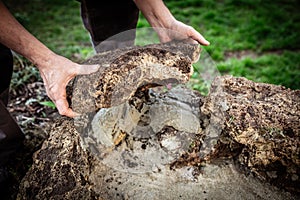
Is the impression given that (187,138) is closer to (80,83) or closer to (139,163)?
(139,163)

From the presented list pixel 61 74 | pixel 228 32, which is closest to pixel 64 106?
pixel 61 74

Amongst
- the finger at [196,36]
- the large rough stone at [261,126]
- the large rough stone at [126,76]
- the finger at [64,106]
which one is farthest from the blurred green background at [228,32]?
the finger at [64,106]

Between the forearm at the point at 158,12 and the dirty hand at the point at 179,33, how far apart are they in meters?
0.04

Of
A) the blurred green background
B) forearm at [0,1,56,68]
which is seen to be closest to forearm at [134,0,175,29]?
forearm at [0,1,56,68]

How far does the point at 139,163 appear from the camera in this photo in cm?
196

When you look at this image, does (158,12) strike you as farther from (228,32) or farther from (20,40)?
(228,32)

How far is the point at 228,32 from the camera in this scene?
184 inches

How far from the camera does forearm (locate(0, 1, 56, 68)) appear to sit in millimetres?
1681

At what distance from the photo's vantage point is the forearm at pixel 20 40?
5.51 ft

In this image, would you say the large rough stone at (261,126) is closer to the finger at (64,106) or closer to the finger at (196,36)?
the finger at (196,36)

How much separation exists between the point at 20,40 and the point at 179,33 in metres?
1.02

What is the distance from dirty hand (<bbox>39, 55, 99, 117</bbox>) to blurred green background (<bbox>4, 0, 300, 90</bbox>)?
1.92m

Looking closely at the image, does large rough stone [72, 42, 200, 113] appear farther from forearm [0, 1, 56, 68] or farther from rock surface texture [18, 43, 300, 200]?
forearm [0, 1, 56, 68]

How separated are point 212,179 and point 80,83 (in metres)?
0.98
